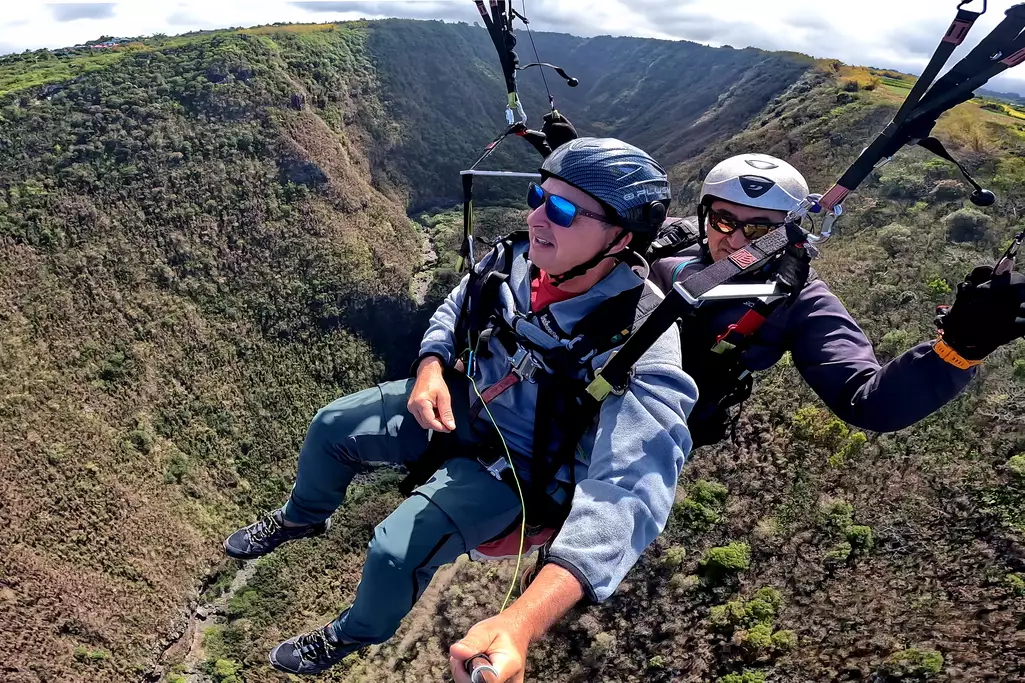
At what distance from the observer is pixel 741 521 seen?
1460 cm

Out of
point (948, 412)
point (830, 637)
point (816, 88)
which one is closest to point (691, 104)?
point (816, 88)

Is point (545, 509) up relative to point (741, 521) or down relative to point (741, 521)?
up

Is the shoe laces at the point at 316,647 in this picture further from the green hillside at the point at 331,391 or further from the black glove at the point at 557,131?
the green hillside at the point at 331,391

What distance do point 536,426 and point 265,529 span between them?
128 inches

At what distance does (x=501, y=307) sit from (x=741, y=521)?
1318 centimetres

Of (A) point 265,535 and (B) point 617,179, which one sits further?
(A) point 265,535

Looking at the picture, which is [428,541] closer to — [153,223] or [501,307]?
[501,307]

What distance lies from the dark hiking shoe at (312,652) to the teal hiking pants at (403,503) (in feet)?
0.76

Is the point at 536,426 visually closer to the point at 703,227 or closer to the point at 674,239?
the point at 703,227

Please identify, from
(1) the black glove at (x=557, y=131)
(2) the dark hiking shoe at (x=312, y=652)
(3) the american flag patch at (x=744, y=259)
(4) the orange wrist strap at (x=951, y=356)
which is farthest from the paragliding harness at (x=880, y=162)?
(1) the black glove at (x=557, y=131)

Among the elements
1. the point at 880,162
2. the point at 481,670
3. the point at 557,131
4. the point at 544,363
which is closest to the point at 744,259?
the point at 544,363

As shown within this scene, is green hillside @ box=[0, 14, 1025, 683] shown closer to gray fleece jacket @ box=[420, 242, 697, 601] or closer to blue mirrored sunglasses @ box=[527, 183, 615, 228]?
gray fleece jacket @ box=[420, 242, 697, 601]

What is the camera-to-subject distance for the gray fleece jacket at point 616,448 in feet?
8.44

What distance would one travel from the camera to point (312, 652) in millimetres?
4469
